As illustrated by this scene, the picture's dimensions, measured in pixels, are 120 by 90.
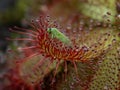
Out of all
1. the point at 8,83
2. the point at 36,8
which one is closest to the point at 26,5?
the point at 36,8

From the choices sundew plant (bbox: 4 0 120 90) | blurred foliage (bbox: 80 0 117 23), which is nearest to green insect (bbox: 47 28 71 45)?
sundew plant (bbox: 4 0 120 90)

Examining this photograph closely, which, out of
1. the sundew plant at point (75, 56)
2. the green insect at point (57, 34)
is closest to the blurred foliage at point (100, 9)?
the sundew plant at point (75, 56)

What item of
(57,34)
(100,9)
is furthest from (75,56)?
(100,9)

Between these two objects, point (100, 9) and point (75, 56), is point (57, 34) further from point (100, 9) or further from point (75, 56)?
point (100, 9)

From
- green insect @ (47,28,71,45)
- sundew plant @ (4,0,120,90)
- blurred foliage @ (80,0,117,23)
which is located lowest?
sundew plant @ (4,0,120,90)

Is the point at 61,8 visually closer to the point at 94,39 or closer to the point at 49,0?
the point at 49,0

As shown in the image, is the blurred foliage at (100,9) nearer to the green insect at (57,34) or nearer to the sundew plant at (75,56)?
the sundew plant at (75,56)

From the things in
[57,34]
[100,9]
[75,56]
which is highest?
[100,9]

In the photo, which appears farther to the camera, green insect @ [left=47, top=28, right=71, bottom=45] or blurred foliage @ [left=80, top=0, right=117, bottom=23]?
blurred foliage @ [left=80, top=0, right=117, bottom=23]

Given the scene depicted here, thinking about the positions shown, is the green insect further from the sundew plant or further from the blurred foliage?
the blurred foliage

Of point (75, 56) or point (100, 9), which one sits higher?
point (100, 9)

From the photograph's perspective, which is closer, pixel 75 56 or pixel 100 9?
pixel 75 56
